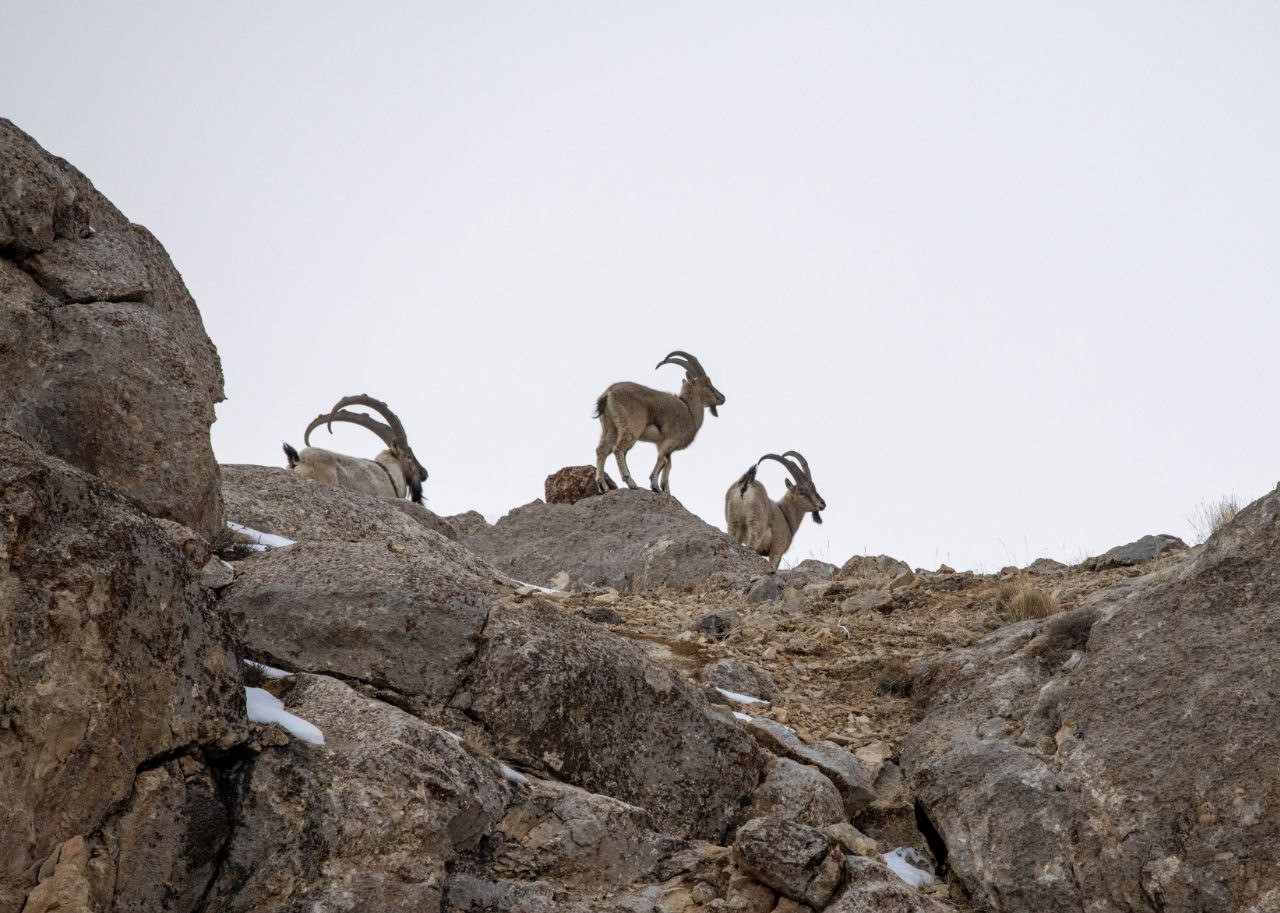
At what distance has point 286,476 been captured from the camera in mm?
8875

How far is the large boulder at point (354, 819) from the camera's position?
4.19m

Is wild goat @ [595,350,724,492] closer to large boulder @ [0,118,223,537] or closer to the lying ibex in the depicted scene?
the lying ibex

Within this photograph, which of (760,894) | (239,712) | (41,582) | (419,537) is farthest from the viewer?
(419,537)

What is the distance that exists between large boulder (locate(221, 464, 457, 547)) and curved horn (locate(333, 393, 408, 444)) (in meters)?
11.0

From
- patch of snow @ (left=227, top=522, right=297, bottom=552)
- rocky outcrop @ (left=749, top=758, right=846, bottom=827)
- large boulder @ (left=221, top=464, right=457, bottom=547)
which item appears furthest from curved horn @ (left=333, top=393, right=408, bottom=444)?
rocky outcrop @ (left=749, top=758, right=846, bottom=827)

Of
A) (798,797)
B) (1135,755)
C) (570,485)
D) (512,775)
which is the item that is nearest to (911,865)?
(798,797)

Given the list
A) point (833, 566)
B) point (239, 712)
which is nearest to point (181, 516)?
point (239, 712)

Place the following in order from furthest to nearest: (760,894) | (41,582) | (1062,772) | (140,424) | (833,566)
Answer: (833,566) → (140,424) → (1062,772) → (760,894) → (41,582)

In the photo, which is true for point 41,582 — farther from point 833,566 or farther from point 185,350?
point 833,566

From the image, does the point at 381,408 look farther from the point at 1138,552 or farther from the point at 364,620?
the point at 364,620

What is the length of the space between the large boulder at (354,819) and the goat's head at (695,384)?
51.2 ft

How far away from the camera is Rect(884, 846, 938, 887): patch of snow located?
18.7ft

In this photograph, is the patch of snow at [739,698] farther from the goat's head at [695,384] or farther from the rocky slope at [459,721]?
the goat's head at [695,384]

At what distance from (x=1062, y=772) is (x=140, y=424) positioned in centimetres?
452
